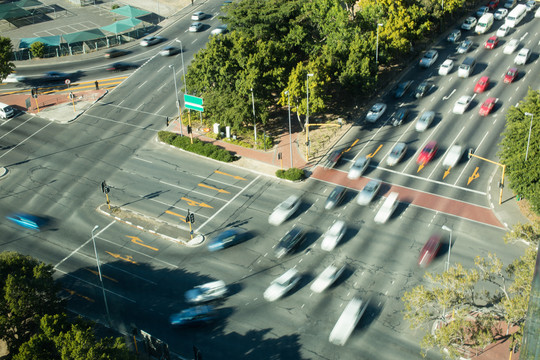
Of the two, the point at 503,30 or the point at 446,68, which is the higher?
the point at 503,30

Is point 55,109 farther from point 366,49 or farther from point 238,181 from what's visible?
point 366,49

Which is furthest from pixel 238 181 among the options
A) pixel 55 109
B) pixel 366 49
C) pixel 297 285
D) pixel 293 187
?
pixel 55 109

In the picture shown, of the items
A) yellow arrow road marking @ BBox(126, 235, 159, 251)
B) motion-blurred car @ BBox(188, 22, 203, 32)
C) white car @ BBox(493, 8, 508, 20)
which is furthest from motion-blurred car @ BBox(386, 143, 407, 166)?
motion-blurred car @ BBox(188, 22, 203, 32)

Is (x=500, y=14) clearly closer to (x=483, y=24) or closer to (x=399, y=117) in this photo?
(x=483, y=24)

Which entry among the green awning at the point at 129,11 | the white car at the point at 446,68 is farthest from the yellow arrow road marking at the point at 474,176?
the green awning at the point at 129,11

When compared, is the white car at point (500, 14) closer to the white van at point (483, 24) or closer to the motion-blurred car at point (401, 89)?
the white van at point (483, 24)

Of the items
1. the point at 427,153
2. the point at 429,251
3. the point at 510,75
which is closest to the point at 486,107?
the point at 510,75

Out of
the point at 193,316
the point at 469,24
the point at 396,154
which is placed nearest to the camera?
the point at 193,316

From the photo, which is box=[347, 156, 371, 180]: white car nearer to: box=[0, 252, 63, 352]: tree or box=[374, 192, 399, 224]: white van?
box=[374, 192, 399, 224]: white van
